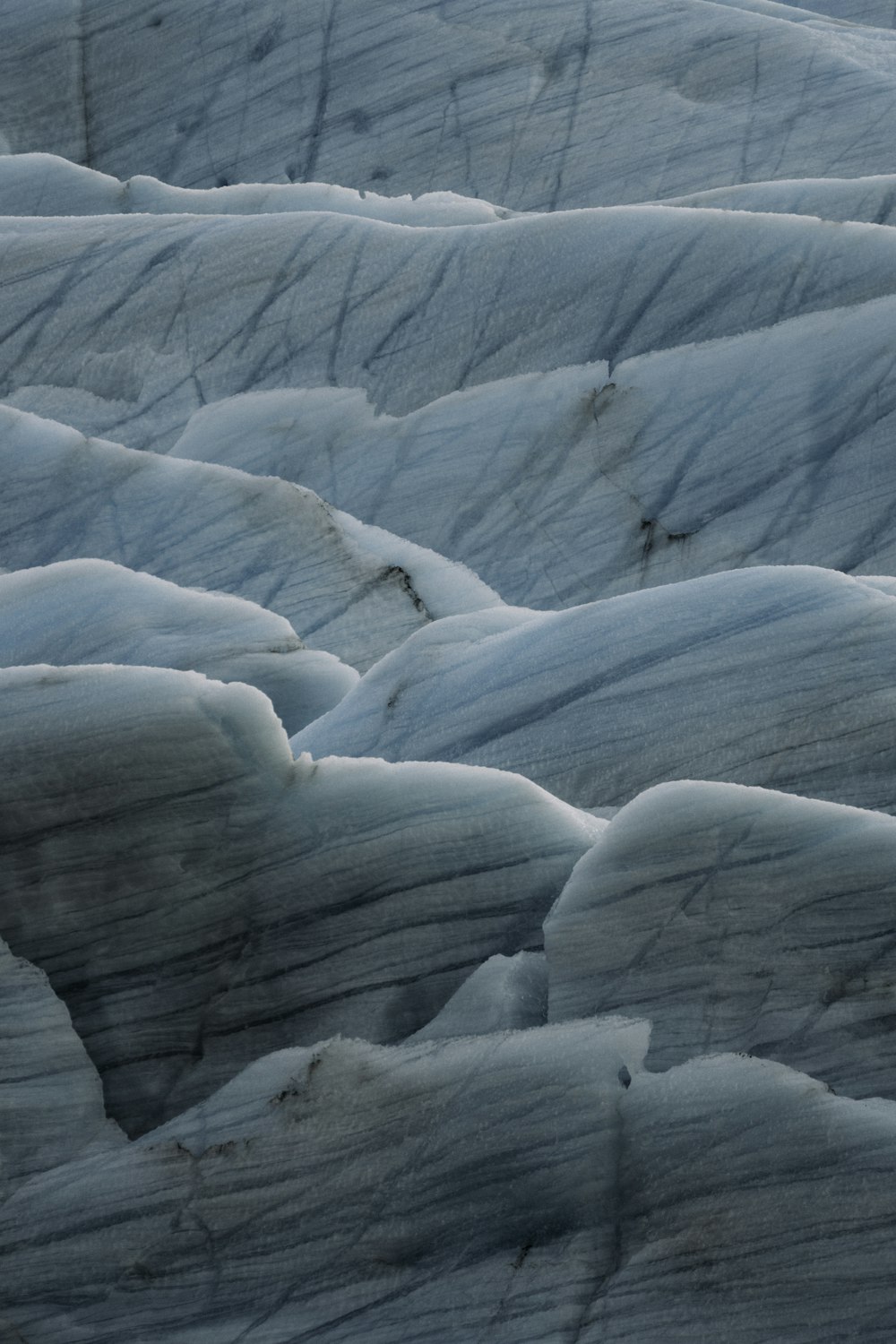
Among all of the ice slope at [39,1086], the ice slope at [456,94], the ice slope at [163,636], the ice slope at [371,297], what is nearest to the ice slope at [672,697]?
the ice slope at [163,636]

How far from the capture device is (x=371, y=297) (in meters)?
8.33

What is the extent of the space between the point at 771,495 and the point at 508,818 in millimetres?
3023

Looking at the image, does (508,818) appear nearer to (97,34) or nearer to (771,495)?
(771,495)

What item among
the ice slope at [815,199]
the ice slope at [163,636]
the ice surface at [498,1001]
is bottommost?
the ice slope at [163,636]

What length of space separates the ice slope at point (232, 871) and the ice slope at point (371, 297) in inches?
144

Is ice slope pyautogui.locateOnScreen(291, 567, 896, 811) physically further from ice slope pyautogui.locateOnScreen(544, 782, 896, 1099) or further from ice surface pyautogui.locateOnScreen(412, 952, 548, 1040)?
ice surface pyautogui.locateOnScreen(412, 952, 548, 1040)

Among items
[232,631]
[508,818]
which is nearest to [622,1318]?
[508,818]

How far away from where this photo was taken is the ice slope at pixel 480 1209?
12.5 ft

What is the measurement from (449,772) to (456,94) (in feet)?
26.2

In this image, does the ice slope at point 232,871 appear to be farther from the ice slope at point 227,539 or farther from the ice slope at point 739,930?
the ice slope at point 227,539

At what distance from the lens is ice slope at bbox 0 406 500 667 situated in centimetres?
689

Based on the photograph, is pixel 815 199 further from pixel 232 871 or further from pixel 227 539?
pixel 232 871

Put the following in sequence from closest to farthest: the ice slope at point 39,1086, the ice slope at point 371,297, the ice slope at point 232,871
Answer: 1. the ice slope at point 39,1086
2. the ice slope at point 232,871
3. the ice slope at point 371,297


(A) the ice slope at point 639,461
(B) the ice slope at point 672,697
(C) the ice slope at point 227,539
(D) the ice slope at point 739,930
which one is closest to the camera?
(D) the ice slope at point 739,930
